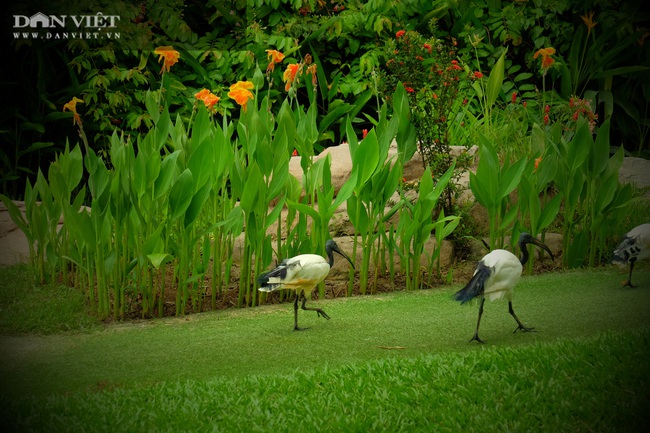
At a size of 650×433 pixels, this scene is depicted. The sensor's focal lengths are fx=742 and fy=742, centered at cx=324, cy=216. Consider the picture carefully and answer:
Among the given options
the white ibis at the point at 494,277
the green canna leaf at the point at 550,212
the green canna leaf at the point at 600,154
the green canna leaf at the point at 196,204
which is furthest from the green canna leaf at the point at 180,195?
the green canna leaf at the point at 600,154

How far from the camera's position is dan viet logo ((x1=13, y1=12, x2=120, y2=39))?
239 centimetres

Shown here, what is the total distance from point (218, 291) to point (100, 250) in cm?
72

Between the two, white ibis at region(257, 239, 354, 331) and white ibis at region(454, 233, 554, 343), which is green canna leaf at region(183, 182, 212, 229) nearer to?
white ibis at region(257, 239, 354, 331)

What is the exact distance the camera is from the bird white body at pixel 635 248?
3215 mm

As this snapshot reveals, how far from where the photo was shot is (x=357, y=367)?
269 centimetres

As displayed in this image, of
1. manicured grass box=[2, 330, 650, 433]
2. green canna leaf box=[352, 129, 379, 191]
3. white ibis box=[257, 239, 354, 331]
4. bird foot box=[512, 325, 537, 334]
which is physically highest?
green canna leaf box=[352, 129, 379, 191]

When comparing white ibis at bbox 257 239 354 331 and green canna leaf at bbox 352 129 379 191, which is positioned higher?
green canna leaf at bbox 352 129 379 191

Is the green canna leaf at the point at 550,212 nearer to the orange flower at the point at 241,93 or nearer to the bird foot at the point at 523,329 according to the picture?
the bird foot at the point at 523,329

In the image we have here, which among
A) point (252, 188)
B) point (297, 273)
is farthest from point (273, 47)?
point (297, 273)

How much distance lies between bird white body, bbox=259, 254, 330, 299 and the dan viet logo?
1209mm

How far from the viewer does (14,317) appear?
10.1 ft

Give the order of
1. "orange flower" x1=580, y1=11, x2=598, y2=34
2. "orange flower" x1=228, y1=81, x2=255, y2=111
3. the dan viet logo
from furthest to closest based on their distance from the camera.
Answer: "orange flower" x1=228, y1=81, x2=255, y2=111 → "orange flower" x1=580, y1=11, x2=598, y2=34 → the dan viet logo

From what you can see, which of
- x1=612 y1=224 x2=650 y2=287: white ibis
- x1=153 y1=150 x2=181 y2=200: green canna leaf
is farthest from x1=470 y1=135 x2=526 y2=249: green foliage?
x1=153 y1=150 x2=181 y2=200: green canna leaf

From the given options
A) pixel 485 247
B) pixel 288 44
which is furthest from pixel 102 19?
pixel 288 44
